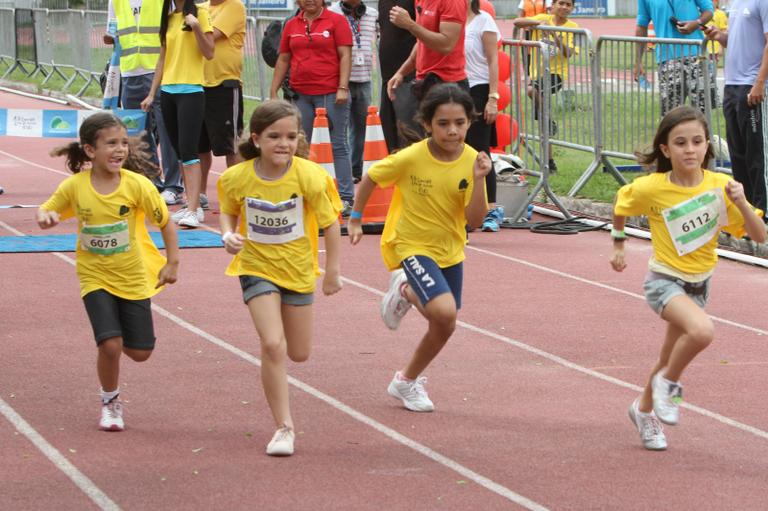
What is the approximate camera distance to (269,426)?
6852mm

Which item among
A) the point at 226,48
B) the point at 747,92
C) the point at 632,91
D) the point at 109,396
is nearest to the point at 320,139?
the point at 226,48

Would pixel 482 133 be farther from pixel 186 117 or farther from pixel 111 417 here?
pixel 111 417

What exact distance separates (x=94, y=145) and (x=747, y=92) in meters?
6.51

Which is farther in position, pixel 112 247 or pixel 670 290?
pixel 112 247

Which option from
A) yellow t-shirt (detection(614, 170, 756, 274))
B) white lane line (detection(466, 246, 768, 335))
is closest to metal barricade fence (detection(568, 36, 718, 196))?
white lane line (detection(466, 246, 768, 335))

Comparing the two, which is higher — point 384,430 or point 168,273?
point 168,273

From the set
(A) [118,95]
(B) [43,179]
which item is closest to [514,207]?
(A) [118,95]

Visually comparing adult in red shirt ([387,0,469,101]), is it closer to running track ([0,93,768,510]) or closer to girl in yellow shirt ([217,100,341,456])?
running track ([0,93,768,510])

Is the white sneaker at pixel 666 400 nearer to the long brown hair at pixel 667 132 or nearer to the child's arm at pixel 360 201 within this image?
the long brown hair at pixel 667 132

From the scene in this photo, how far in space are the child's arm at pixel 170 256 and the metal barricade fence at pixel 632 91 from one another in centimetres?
691

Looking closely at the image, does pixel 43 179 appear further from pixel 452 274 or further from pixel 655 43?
pixel 452 274

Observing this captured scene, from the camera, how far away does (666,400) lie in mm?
6406

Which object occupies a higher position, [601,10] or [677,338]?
[601,10]

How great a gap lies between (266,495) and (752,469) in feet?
6.71
